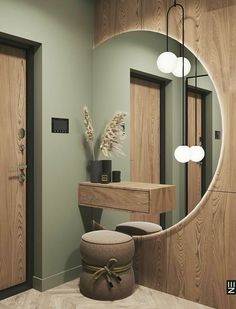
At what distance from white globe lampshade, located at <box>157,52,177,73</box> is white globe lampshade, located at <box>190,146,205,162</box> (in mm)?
634

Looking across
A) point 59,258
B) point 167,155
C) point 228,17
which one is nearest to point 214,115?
point 167,155

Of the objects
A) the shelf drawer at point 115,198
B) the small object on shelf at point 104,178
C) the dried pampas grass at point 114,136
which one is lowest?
the shelf drawer at point 115,198

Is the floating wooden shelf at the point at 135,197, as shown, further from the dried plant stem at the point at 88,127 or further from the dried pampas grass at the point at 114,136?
the dried plant stem at the point at 88,127

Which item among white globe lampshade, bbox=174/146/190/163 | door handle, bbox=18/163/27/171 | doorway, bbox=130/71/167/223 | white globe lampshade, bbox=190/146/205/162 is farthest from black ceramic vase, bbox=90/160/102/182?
white globe lampshade, bbox=190/146/205/162

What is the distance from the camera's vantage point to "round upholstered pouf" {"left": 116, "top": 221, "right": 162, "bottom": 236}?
9.40 ft

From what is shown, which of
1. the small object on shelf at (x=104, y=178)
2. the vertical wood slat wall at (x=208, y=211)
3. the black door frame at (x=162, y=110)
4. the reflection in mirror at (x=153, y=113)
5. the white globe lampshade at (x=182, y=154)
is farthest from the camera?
the small object on shelf at (x=104, y=178)

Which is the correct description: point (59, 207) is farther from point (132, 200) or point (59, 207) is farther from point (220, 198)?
point (220, 198)

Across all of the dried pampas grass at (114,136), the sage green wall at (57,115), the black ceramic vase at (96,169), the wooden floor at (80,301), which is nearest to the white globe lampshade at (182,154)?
the dried pampas grass at (114,136)

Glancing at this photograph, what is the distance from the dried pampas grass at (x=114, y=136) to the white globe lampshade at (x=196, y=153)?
63 cm

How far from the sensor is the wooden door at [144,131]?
2.94m

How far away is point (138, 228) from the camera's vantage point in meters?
2.97

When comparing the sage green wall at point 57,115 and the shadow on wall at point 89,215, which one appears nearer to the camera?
the sage green wall at point 57,115

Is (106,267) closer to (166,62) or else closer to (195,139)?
(195,139)

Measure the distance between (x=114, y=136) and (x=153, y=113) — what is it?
1.23 feet
